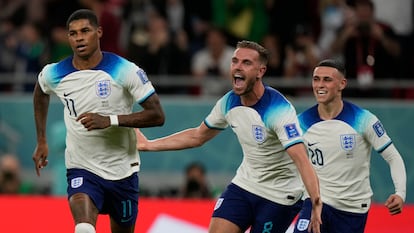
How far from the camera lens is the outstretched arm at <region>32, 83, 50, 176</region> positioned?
31.2 feet

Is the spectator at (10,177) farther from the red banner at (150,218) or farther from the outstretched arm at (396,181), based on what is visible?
the outstretched arm at (396,181)

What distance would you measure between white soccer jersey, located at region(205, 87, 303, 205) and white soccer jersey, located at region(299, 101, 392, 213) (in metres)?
0.45

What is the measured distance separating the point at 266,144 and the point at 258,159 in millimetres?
151

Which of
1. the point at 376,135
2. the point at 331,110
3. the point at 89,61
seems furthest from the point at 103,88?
the point at 376,135

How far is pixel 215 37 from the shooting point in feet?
47.5

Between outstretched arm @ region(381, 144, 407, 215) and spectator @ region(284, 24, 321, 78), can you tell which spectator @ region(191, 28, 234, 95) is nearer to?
spectator @ region(284, 24, 321, 78)

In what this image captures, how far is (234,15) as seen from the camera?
15.2 meters

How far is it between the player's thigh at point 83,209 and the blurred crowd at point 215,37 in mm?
5130

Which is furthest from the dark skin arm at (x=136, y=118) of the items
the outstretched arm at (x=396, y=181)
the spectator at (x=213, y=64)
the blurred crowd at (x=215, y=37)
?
the spectator at (x=213, y=64)

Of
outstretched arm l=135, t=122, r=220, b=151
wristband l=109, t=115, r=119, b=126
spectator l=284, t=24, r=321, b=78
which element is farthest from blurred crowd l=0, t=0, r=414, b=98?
wristband l=109, t=115, r=119, b=126

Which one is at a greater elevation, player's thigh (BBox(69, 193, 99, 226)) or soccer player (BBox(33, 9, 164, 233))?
soccer player (BBox(33, 9, 164, 233))

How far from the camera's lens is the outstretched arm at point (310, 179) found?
8414 millimetres

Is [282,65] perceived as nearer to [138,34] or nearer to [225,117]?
A: [138,34]

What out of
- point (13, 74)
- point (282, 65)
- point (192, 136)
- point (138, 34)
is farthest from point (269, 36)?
point (192, 136)
